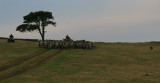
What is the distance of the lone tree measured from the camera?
66188mm

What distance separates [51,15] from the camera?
223 feet

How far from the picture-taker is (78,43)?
4075 cm

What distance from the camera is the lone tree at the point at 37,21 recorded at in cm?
6619

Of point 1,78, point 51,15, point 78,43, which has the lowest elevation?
point 1,78

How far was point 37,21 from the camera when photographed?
6731 centimetres

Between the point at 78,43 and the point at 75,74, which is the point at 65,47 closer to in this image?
the point at 78,43

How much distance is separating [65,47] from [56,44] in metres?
1.47

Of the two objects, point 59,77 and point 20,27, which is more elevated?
point 20,27

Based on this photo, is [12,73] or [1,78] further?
[12,73]

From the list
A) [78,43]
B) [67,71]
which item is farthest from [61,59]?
[78,43]

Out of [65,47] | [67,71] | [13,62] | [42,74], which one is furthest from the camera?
[65,47]

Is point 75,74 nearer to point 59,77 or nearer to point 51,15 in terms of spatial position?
point 59,77

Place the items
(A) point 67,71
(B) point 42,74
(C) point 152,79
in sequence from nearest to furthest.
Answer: (C) point 152,79
(B) point 42,74
(A) point 67,71

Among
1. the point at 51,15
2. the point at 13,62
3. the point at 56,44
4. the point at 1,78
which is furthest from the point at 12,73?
the point at 51,15
